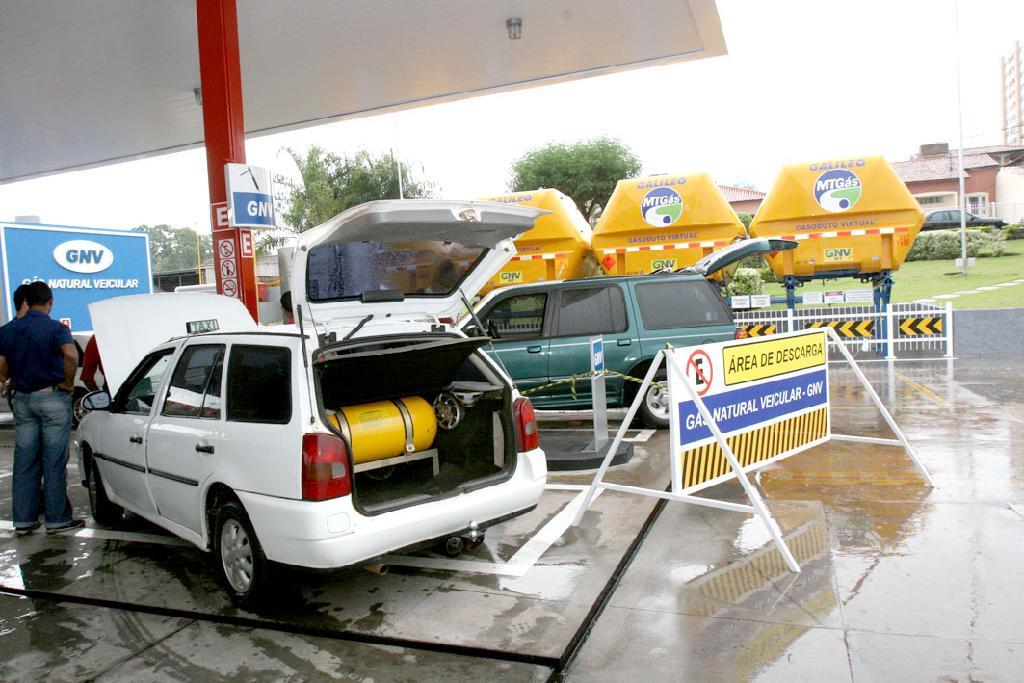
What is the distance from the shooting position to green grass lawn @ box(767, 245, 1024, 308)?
77.2 feet

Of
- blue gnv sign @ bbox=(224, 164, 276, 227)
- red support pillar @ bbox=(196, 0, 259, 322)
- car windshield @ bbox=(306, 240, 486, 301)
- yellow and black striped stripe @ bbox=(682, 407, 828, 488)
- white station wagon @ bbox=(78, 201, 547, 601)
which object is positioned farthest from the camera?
red support pillar @ bbox=(196, 0, 259, 322)

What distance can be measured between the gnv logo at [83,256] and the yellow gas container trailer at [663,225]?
8.74 m

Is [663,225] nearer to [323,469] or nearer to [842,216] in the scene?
[842,216]

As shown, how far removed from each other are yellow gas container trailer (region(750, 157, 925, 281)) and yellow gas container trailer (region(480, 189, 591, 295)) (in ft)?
10.8

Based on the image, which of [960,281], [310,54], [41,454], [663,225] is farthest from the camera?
[960,281]

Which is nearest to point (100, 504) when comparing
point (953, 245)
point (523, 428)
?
point (523, 428)

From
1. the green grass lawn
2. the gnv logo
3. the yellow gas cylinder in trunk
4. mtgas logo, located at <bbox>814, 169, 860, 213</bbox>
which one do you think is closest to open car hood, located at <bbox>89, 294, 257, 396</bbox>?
the yellow gas cylinder in trunk

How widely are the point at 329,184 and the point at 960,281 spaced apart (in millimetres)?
29756

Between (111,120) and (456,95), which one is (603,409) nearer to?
(456,95)

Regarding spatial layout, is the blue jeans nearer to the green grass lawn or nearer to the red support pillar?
the red support pillar

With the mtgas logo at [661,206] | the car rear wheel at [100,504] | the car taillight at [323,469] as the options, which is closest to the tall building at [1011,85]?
the mtgas logo at [661,206]

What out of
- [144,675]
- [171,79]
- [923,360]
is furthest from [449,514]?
[923,360]

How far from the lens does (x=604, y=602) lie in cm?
416

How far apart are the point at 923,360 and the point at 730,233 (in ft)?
14.5
